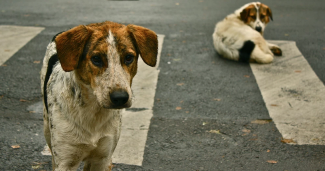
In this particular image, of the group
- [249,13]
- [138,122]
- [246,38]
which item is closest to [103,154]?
[138,122]

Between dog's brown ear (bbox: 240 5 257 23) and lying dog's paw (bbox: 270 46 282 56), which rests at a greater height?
dog's brown ear (bbox: 240 5 257 23)

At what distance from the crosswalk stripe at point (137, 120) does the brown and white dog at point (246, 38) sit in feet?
5.48

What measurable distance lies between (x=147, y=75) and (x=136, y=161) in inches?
120

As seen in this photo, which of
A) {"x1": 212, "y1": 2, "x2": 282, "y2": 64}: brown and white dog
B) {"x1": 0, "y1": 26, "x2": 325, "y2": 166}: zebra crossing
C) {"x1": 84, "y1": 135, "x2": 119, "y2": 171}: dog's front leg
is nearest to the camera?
{"x1": 84, "y1": 135, "x2": 119, "y2": 171}: dog's front leg

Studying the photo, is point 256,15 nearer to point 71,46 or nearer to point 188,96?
point 188,96

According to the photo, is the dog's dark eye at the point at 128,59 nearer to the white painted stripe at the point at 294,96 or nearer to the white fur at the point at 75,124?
the white fur at the point at 75,124

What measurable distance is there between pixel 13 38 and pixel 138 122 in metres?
4.79

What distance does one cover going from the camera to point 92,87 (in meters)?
3.62

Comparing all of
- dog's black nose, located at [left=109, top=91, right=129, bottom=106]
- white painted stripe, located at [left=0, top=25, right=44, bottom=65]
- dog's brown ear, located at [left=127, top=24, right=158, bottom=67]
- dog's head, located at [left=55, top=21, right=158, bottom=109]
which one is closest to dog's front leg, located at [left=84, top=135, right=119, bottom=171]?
dog's head, located at [left=55, top=21, right=158, bottom=109]

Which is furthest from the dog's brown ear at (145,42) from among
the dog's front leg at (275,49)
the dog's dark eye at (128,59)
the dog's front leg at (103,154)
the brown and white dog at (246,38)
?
the dog's front leg at (275,49)

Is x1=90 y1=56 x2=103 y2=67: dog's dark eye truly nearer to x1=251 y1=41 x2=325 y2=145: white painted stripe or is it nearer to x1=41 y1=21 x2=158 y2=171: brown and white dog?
x1=41 y1=21 x2=158 y2=171: brown and white dog

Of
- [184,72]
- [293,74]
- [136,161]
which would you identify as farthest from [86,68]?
[293,74]

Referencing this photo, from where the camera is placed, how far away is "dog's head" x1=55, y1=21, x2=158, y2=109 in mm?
3453

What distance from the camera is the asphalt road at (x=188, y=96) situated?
535 cm
